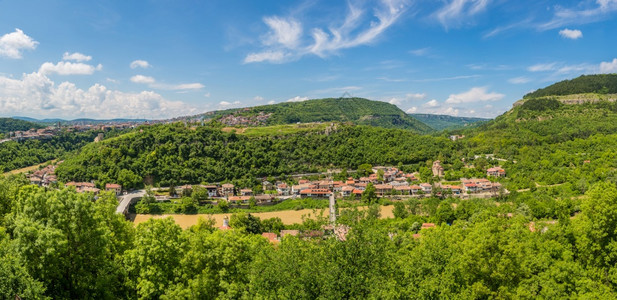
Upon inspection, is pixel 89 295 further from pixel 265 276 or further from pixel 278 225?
pixel 278 225

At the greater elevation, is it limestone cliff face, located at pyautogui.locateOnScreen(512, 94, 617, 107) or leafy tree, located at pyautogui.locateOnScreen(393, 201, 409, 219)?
limestone cliff face, located at pyautogui.locateOnScreen(512, 94, 617, 107)

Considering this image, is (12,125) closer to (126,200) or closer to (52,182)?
(52,182)

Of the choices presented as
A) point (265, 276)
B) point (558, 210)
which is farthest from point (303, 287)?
point (558, 210)

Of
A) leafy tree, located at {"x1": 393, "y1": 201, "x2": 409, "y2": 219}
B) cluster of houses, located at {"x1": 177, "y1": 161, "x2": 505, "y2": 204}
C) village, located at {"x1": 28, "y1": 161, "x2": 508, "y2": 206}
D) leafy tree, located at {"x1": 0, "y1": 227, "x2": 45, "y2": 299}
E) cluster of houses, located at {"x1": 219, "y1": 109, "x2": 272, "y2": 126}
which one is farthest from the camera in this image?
cluster of houses, located at {"x1": 219, "y1": 109, "x2": 272, "y2": 126}

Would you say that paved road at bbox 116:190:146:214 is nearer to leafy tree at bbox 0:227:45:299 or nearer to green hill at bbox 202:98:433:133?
leafy tree at bbox 0:227:45:299

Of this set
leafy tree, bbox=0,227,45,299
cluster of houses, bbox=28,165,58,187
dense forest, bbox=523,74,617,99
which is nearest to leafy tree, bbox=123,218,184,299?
leafy tree, bbox=0,227,45,299

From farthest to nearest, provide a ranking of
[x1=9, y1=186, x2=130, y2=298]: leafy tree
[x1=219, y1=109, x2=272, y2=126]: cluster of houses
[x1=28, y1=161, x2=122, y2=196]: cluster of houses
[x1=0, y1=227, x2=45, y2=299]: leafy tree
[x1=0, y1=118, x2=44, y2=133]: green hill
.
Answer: [x1=219, y1=109, x2=272, y2=126]: cluster of houses, [x1=0, y1=118, x2=44, y2=133]: green hill, [x1=28, y1=161, x2=122, y2=196]: cluster of houses, [x1=9, y1=186, x2=130, y2=298]: leafy tree, [x1=0, y1=227, x2=45, y2=299]: leafy tree

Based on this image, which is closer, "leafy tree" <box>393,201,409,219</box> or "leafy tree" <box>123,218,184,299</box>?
"leafy tree" <box>123,218,184,299</box>
